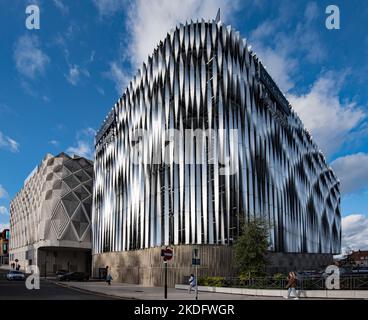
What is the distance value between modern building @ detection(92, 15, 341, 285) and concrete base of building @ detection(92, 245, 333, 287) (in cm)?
11

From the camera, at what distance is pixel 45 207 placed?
9388 cm

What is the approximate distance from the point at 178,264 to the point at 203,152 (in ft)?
41.2

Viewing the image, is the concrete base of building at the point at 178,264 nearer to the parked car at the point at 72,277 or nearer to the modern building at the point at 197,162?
the modern building at the point at 197,162

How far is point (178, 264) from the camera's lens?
47.0 meters

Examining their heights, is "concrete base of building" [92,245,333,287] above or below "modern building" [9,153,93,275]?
below

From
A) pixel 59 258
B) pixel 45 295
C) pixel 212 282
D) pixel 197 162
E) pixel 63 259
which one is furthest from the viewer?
pixel 63 259

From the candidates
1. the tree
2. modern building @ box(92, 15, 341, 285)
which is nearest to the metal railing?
the tree

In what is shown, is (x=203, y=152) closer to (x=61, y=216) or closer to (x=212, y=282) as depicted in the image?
(x=212, y=282)

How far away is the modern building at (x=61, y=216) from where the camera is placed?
297ft

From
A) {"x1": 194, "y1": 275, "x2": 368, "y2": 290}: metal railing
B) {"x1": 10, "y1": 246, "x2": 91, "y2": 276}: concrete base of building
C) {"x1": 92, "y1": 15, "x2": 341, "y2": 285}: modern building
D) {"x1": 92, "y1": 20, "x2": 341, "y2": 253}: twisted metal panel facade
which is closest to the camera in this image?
{"x1": 194, "y1": 275, "x2": 368, "y2": 290}: metal railing

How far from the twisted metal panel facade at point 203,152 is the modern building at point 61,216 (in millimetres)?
27150

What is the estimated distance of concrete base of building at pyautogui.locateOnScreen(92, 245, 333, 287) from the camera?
4638 cm

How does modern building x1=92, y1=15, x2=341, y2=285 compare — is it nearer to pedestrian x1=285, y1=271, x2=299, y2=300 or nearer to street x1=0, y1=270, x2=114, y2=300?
street x1=0, y1=270, x2=114, y2=300

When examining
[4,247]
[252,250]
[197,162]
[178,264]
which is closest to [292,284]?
[252,250]
